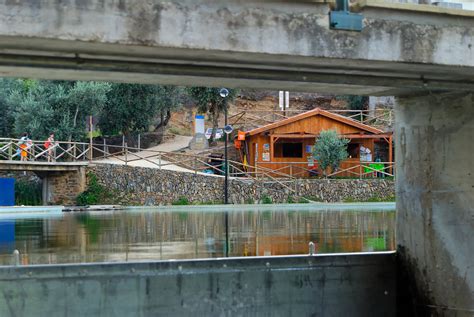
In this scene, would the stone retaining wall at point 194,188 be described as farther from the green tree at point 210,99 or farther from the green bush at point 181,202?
the green tree at point 210,99

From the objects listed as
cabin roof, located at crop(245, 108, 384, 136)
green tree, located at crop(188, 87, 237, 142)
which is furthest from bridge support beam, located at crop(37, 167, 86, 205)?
cabin roof, located at crop(245, 108, 384, 136)

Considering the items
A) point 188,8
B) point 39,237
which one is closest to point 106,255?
point 39,237

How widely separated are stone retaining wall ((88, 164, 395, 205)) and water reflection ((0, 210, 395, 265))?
7878 millimetres

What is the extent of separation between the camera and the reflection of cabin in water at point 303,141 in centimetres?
4759

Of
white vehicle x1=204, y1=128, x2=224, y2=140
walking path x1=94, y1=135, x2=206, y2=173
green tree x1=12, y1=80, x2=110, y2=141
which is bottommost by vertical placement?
walking path x1=94, y1=135, x2=206, y2=173

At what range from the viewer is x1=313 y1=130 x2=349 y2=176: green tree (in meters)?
44.6

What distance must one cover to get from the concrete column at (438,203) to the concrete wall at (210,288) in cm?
78

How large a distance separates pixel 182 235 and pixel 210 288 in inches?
394

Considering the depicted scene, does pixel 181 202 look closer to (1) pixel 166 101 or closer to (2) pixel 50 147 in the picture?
(2) pixel 50 147

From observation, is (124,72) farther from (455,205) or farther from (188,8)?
(455,205)

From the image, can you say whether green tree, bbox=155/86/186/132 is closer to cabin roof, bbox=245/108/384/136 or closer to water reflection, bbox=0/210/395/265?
cabin roof, bbox=245/108/384/136

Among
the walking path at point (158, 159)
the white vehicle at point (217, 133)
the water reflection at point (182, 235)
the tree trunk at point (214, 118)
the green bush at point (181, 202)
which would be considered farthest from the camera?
the white vehicle at point (217, 133)

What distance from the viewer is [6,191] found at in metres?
37.9

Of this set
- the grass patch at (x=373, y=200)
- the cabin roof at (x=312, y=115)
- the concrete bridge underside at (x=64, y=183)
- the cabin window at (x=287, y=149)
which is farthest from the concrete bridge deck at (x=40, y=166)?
the grass patch at (x=373, y=200)
